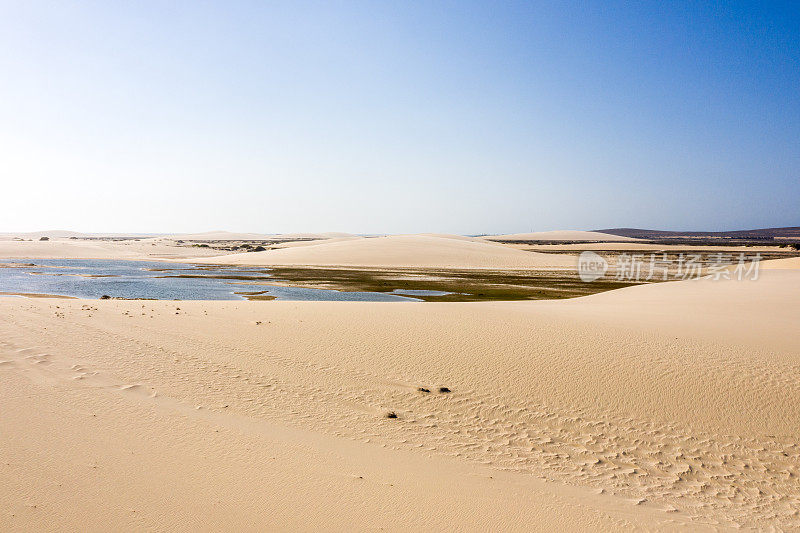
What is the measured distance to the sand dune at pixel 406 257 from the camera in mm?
55406

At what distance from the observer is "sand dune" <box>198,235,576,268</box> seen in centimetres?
5541

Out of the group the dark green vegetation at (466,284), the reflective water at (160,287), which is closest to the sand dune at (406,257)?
the dark green vegetation at (466,284)

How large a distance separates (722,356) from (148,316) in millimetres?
16334

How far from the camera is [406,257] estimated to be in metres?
59.9

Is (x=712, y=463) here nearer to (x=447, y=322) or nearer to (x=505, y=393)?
(x=505, y=393)

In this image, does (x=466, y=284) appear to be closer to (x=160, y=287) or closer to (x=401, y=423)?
(x=160, y=287)

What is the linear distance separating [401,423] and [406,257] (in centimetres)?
5234

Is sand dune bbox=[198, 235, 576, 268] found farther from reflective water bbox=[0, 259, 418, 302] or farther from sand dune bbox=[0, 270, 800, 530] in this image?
sand dune bbox=[0, 270, 800, 530]

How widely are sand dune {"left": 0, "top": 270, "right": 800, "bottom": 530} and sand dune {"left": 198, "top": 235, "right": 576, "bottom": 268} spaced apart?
41.5 m

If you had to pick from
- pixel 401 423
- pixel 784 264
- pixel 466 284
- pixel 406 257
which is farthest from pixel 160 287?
pixel 784 264

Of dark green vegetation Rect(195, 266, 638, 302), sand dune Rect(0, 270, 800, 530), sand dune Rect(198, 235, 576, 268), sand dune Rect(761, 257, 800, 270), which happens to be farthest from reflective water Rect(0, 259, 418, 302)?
sand dune Rect(761, 257, 800, 270)

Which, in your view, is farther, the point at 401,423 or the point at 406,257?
the point at 406,257

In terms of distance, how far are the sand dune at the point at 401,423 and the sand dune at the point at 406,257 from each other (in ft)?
136

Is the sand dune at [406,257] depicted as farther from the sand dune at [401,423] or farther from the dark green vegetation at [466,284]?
the sand dune at [401,423]
